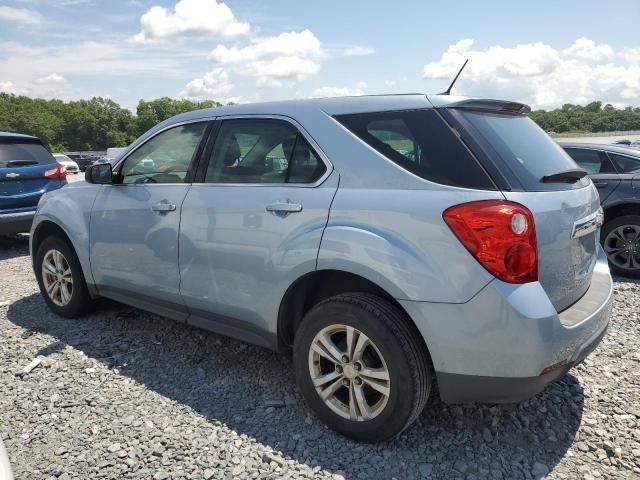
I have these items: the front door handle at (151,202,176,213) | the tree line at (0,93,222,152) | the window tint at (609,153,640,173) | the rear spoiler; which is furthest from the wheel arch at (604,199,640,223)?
the tree line at (0,93,222,152)

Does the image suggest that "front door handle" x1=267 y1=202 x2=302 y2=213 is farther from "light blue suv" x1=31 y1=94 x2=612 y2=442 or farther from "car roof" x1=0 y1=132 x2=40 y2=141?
"car roof" x1=0 y1=132 x2=40 y2=141

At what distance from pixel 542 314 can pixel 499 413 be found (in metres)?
0.99

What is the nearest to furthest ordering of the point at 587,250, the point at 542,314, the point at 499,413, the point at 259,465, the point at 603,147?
the point at 542,314
the point at 259,465
the point at 587,250
the point at 499,413
the point at 603,147

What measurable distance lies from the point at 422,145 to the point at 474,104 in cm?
40

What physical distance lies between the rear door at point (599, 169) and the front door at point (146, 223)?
15.5 ft

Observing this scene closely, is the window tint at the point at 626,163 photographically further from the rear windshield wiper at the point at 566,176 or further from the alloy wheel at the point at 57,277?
the alloy wheel at the point at 57,277

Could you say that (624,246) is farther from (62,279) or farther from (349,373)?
(62,279)

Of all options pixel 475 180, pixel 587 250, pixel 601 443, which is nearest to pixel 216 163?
pixel 475 180

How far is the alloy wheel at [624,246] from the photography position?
602 cm

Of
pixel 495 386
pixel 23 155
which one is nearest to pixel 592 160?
pixel 495 386

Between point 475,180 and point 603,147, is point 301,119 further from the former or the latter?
point 603,147

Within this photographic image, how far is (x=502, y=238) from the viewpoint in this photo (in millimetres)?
2217

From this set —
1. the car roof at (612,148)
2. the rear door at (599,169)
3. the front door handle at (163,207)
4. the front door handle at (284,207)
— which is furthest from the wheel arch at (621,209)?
the front door handle at (163,207)

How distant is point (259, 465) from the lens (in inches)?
101
